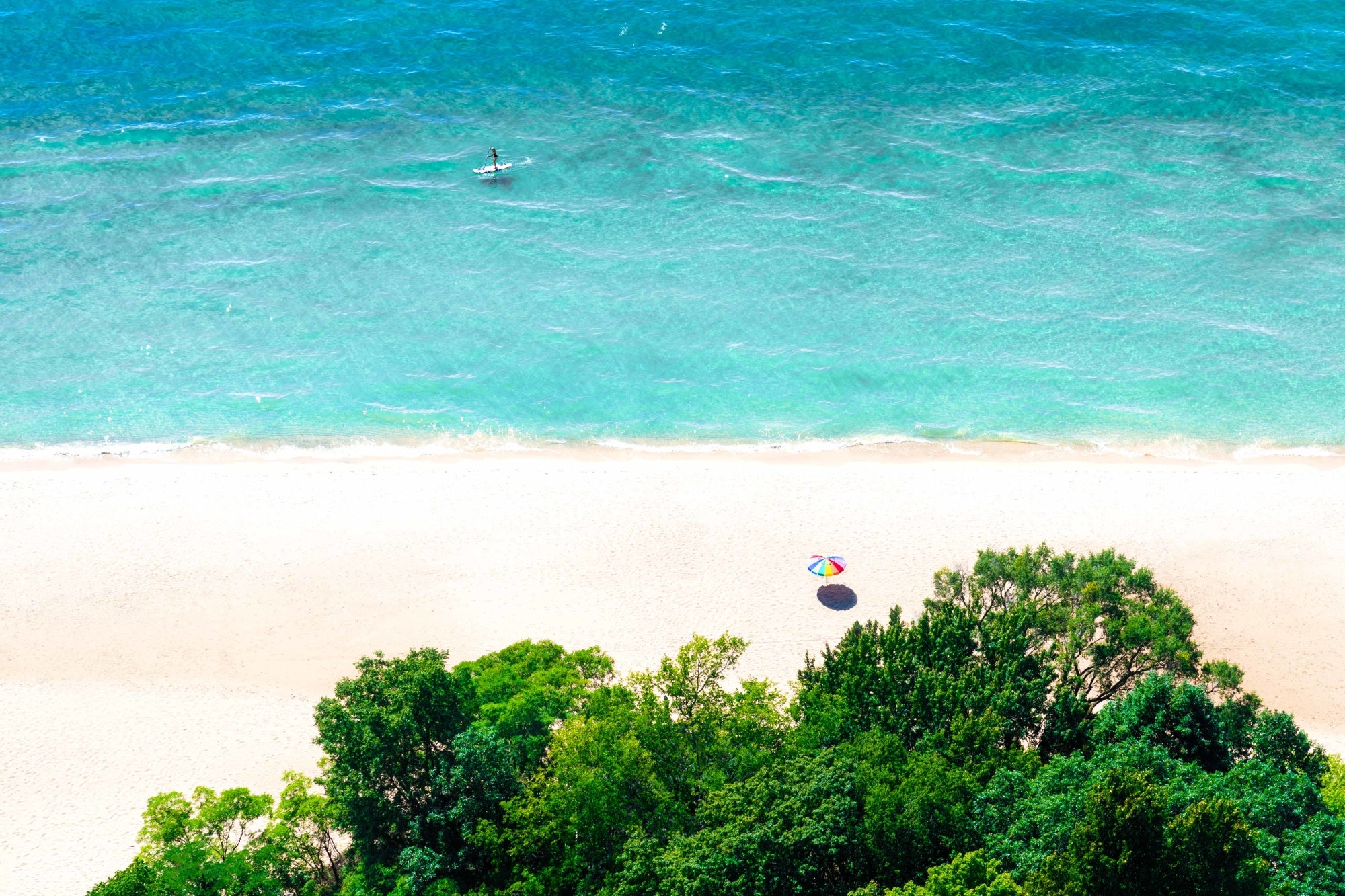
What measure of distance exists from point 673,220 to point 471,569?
3254 centimetres

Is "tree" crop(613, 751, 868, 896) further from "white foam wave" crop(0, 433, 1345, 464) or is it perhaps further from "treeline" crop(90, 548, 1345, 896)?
"white foam wave" crop(0, 433, 1345, 464)

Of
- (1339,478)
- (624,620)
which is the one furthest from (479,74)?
(1339,478)

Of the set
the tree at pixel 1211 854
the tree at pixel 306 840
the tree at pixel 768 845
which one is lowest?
the tree at pixel 1211 854

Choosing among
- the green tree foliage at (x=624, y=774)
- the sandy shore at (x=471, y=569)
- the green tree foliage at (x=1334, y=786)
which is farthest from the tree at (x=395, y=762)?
the green tree foliage at (x=1334, y=786)

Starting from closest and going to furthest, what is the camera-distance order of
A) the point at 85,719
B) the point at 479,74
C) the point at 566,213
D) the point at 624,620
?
1. the point at 85,719
2. the point at 624,620
3. the point at 566,213
4. the point at 479,74

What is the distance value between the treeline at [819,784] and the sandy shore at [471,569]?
7.44 meters

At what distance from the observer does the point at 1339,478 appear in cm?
5641

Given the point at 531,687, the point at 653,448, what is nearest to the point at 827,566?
the point at 653,448

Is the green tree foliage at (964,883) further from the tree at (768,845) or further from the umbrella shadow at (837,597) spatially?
the umbrella shadow at (837,597)

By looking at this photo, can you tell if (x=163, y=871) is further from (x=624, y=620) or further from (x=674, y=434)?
(x=674, y=434)

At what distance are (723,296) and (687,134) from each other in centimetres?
1859

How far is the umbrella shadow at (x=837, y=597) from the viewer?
162 ft

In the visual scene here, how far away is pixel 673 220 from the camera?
74562 mm

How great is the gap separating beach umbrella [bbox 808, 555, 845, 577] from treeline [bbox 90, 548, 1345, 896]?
8.78 metres
